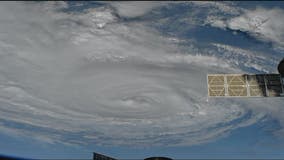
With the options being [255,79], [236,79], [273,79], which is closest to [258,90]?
[255,79]

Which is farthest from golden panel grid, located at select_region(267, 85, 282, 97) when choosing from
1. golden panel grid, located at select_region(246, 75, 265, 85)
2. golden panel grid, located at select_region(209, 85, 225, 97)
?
golden panel grid, located at select_region(209, 85, 225, 97)

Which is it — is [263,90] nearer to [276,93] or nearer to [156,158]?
[276,93]

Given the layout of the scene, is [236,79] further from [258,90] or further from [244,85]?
[258,90]

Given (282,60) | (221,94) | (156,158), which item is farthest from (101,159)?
(282,60)

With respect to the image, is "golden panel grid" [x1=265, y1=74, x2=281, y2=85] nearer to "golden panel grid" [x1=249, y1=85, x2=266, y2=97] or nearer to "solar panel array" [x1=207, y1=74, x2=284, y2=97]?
"solar panel array" [x1=207, y1=74, x2=284, y2=97]

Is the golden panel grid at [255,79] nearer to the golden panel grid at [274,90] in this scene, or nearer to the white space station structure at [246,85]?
the white space station structure at [246,85]

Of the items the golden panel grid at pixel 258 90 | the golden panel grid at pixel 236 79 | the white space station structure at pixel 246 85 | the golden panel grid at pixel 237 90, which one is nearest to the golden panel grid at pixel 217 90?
the white space station structure at pixel 246 85

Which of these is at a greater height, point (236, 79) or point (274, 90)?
point (236, 79)

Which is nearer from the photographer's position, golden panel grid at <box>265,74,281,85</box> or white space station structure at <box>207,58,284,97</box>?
white space station structure at <box>207,58,284,97</box>
